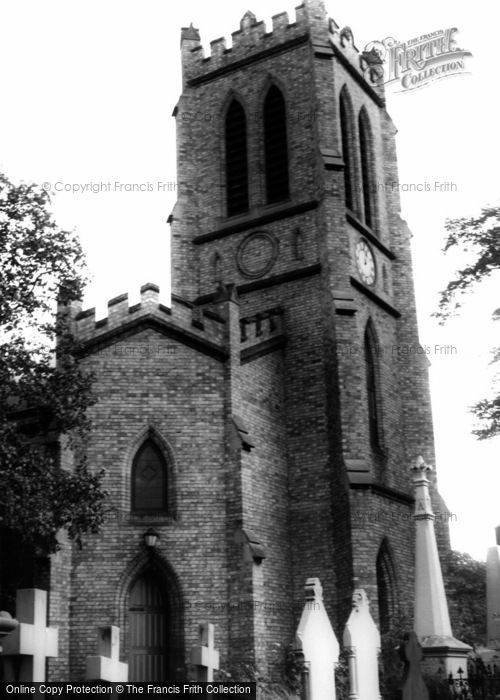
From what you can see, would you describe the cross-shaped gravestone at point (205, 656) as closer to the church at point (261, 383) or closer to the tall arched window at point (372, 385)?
the church at point (261, 383)

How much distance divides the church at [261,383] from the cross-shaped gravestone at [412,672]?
26.7 feet

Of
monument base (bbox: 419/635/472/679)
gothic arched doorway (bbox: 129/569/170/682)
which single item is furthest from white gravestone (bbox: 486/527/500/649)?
gothic arched doorway (bbox: 129/569/170/682)

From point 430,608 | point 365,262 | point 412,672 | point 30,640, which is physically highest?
point 365,262

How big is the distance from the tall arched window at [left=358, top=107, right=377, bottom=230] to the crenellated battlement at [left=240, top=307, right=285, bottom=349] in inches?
212

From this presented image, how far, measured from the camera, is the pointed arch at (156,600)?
70.8 feet

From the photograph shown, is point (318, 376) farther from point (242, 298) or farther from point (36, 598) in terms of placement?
point (36, 598)

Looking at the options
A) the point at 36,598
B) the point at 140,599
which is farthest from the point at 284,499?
the point at 36,598

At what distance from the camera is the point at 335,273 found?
89.3 ft

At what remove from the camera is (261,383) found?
83.8 feet

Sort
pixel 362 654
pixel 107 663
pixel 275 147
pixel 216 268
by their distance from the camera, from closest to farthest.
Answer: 1. pixel 107 663
2. pixel 362 654
3. pixel 216 268
4. pixel 275 147

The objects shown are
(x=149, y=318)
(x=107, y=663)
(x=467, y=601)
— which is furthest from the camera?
(x=467, y=601)

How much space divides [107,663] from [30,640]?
167 cm

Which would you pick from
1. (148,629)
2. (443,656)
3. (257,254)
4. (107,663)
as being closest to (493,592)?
(443,656)

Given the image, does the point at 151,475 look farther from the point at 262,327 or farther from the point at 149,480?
the point at 262,327
